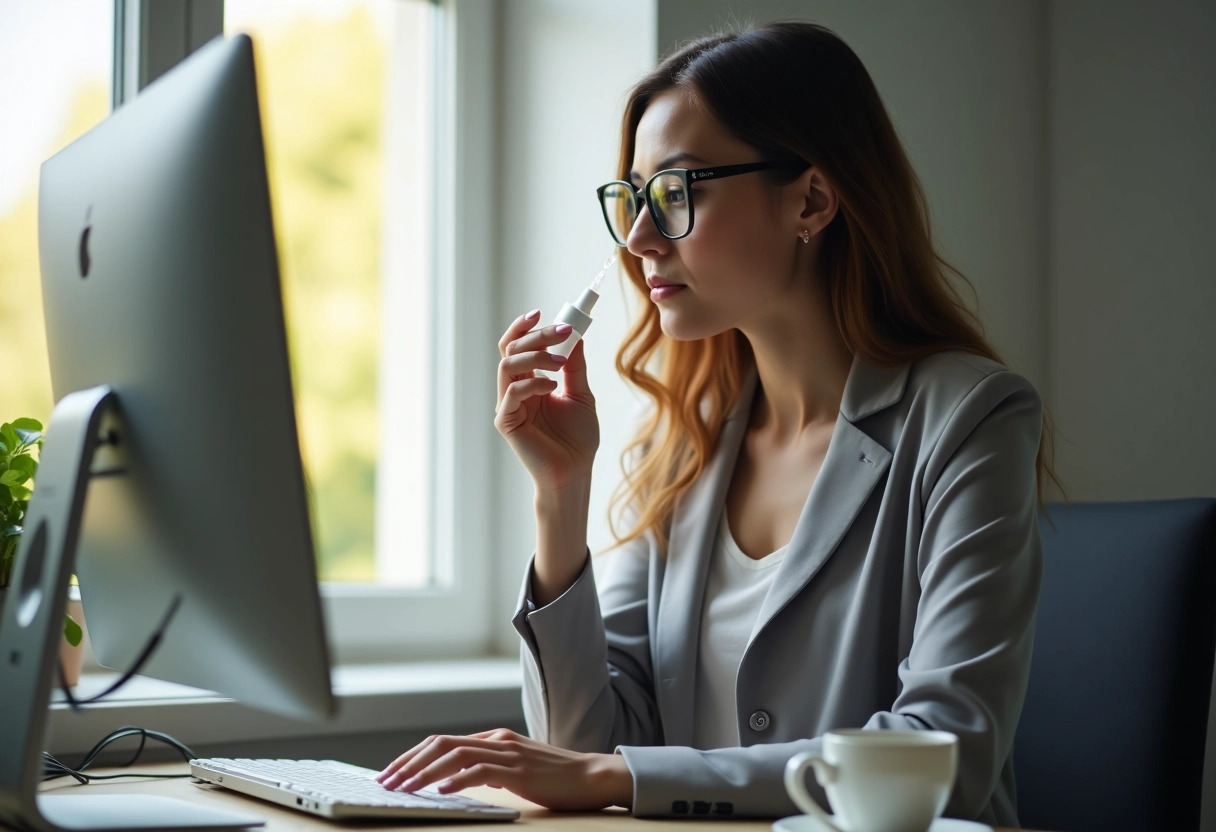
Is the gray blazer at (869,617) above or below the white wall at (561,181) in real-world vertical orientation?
below

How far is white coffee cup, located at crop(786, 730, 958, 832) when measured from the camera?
0.79 meters

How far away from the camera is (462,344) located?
7.10 ft

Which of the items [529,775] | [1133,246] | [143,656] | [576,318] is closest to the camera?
[143,656]

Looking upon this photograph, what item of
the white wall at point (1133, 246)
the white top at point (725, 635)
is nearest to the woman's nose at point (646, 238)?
the white top at point (725, 635)

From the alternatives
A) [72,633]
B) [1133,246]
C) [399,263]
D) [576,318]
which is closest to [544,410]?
[576,318]

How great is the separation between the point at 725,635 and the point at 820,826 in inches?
24.4

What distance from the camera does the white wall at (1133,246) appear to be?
1958mm

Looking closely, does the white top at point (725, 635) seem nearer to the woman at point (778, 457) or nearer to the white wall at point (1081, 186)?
the woman at point (778, 457)

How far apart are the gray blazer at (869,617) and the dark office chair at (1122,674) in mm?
93

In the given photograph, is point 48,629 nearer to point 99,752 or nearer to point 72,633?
point 72,633

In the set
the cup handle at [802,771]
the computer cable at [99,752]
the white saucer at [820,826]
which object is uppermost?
the cup handle at [802,771]

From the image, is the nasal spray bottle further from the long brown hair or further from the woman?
the long brown hair

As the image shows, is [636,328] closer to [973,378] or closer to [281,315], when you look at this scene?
[973,378]

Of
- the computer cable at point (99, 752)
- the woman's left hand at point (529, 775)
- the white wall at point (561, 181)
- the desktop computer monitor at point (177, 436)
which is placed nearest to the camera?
the desktop computer monitor at point (177, 436)
